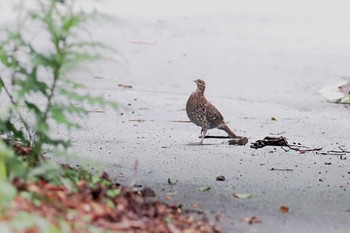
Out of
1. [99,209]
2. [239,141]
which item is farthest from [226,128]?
[99,209]

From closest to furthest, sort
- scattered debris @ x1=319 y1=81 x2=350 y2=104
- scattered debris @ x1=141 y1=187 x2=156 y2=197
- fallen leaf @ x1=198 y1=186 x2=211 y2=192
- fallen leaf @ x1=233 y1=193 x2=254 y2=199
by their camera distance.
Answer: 1. scattered debris @ x1=141 y1=187 x2=156 y2=197
2. fallen leaf @ x1=233 y1=193 x2=254 y2=199
3. fallen leaf @ x1=198 y1=186 x2=211 y2=192
4. scattered debris @ x1=319 y1=81 x2=350 y2=104

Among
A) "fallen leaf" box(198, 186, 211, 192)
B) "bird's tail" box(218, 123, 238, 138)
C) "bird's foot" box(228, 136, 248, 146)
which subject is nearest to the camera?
"fallen leaf" box(198, 186, 211, 192)

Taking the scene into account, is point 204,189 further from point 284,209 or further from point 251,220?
point 251,220

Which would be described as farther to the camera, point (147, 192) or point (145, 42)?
point (145, 42)

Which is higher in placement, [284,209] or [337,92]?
[337,92]

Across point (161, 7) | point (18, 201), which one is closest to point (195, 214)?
point (18, 201)

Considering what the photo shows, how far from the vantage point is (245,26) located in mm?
16484

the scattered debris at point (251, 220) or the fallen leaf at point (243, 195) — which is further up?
the fallen leaf at point (243, 195)

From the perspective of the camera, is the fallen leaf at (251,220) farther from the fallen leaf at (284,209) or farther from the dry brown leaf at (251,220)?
the fallen leaf at (284,209)

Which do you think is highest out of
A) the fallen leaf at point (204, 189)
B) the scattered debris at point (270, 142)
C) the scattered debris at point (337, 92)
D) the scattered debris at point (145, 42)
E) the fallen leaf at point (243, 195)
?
the scattered debris at point (145, 42)

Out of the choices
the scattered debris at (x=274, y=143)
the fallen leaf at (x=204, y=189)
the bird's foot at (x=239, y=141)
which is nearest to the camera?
the fallen leaf at (x=204, y=189)

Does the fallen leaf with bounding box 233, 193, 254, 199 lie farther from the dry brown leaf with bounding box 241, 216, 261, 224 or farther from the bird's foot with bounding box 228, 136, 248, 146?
the bird's foot with bounding box 228, 136, 248, 146

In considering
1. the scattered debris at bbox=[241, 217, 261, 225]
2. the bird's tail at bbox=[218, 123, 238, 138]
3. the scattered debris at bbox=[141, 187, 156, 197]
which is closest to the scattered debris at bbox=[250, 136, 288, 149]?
the bird's tail at bbox=[218, 123, 238, 138]

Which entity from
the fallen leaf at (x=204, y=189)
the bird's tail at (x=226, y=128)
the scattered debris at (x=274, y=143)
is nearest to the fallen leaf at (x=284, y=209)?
the fallen leaf at (x=204, y=189)
